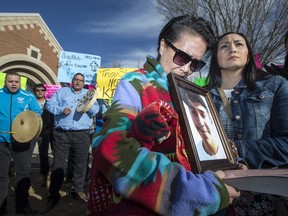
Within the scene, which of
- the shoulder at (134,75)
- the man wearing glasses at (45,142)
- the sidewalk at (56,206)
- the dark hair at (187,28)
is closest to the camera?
the shoulder at (134,75)

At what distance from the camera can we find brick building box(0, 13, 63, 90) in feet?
54.6

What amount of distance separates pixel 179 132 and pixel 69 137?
4.43m

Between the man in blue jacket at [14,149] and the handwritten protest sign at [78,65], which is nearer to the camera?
the man in blue jacket at [14,149]

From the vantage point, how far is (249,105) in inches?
70.6

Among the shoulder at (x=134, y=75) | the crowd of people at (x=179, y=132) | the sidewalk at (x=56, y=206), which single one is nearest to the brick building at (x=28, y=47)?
the sidewalk at (x=56, y=206)

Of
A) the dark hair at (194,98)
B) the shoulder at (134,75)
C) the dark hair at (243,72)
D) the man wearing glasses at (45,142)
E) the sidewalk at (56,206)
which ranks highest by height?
the dark hair at (243,72)

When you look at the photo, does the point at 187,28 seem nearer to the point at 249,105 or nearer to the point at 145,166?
the point at 249,105

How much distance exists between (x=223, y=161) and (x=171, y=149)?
0.93 ft

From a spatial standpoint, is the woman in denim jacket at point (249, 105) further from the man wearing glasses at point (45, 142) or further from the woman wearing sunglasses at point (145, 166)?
the man wearing glasses at point (45, 142)

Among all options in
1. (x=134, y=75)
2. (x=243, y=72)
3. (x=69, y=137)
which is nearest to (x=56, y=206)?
(x=69, y=137)

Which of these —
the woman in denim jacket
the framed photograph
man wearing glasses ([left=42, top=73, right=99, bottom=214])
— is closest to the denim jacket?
the woman in denim jacket

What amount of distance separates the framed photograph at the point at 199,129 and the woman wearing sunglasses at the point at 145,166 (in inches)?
1.5

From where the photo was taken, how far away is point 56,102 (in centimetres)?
552

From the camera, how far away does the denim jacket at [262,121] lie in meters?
1.54
